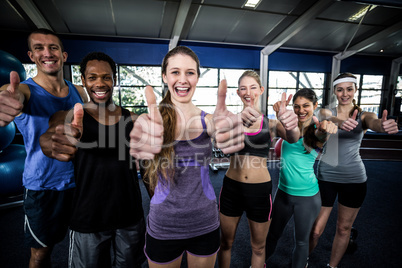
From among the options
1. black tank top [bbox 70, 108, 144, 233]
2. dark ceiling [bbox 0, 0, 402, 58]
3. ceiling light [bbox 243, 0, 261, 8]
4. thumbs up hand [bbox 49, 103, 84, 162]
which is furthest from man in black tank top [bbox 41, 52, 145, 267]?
ceiling light [bbox 243, 0, 261, 8]

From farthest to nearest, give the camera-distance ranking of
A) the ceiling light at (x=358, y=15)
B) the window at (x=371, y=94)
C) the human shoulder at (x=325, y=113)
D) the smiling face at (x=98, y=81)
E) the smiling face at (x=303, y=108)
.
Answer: the window at (x=371, y=94) → the ceiling light at (x=358, y=15) → the human shoulder at (x=325, y=113) → the smiling face at (x=303, y=108) → the smiling face at (x=98, y=81)

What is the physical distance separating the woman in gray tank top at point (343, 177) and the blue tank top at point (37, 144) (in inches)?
87.0

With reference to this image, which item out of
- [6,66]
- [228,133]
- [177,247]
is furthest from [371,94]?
[6,66]

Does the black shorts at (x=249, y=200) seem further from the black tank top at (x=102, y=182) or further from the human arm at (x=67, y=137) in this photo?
the human arm at (x=67, y=137)

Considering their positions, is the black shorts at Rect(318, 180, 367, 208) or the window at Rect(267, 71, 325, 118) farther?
the window at Rect(267, 71, 325, 118)

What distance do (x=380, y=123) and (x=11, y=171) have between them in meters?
4.58

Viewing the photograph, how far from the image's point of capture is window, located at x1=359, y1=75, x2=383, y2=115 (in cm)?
938

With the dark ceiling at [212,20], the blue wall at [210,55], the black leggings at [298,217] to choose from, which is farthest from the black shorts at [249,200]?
the blue wall at [210,55]

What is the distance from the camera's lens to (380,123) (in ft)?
5.30

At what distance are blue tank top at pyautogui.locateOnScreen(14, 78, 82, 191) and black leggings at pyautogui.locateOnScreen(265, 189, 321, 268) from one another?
1.73 m

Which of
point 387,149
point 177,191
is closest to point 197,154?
point 177,191

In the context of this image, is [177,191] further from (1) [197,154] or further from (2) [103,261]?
(2) [103,261]

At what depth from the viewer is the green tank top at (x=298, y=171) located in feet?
4.83

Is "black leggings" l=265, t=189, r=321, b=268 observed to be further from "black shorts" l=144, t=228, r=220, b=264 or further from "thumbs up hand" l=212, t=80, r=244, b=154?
"thumbs up hand" l=212, t=80, r=244, b=154
